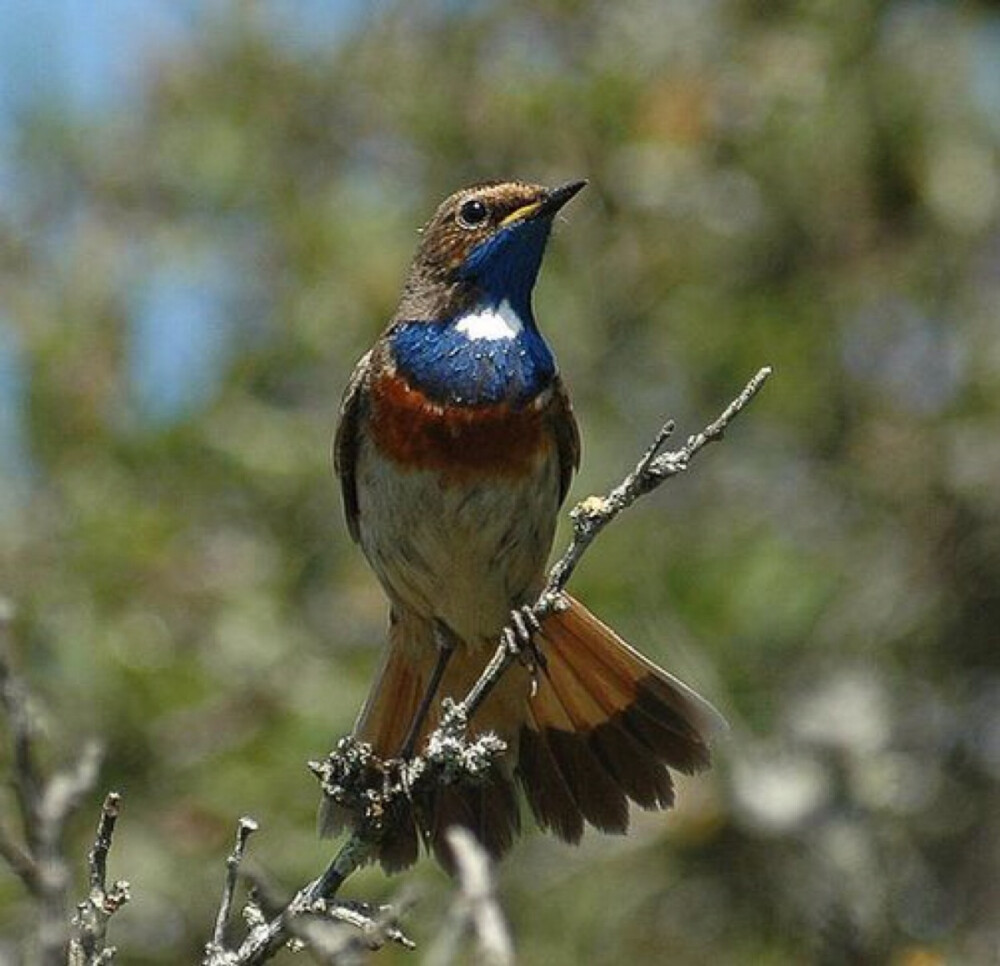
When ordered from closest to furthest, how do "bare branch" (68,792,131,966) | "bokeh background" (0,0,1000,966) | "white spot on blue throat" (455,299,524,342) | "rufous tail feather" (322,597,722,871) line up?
"bare branch" (68,792,131,966), "rufous tail feather" (322,597,722,871), "white spot on blue throat" (455,299,524,342), "bokeh background" (0,0,1000,966)

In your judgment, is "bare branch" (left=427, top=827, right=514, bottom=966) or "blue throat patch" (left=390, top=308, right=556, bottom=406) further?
"blue throat patch" (left=390, top=308, right=556, bottom=406)

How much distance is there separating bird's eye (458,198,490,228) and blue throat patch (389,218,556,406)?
2.9 inches

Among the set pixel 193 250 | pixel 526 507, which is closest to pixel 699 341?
pixel 193 250

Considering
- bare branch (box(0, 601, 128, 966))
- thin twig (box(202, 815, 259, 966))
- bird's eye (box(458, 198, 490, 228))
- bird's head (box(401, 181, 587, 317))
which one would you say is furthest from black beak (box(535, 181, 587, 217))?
bare branch (box(0, 601, 128, 966))

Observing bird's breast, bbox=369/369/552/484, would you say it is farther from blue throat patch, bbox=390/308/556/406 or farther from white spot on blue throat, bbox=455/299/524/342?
white spot on blue throat, bbox=455/299/524/342

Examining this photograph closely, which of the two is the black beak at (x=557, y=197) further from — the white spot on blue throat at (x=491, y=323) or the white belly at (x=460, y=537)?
the white belly at (x=460, y=537)

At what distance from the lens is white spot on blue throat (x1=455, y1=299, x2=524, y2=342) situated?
17.7ft

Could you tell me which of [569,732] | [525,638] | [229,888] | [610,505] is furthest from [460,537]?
[229,888]

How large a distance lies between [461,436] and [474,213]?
78 centimetres

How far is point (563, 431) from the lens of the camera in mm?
5305

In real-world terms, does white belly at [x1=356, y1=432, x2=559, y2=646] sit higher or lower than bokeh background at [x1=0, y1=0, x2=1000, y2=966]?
lower

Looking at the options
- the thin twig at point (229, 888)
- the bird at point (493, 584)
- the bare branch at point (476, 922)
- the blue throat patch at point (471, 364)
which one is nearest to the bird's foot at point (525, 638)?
the bird at point (493, 584)

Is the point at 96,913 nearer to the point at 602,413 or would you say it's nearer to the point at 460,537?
the point at 460,537

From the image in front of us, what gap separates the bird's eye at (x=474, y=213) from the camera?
18.5 ft
